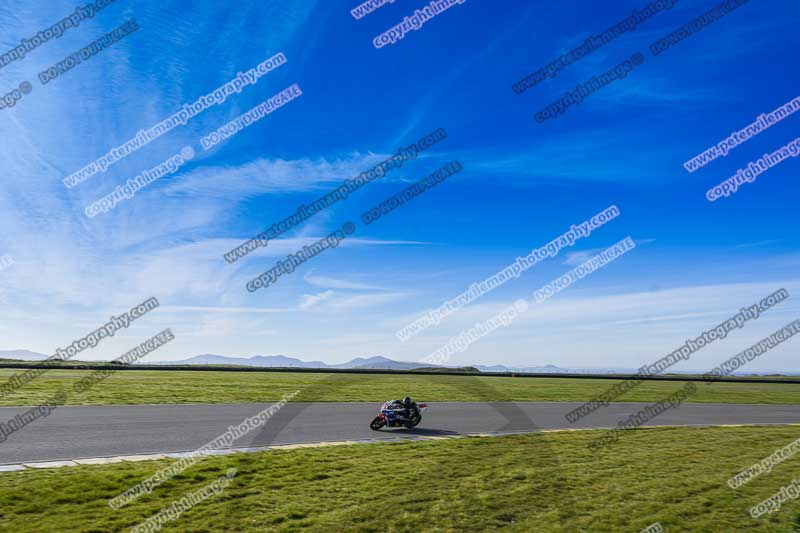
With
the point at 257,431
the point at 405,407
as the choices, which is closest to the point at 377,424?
the point at 405,407

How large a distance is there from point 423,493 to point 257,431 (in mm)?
6935

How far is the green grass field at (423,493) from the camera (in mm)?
7051

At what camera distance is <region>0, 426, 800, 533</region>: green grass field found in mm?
7051

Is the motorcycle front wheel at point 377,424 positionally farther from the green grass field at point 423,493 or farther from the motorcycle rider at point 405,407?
the green grass field at point 423,493

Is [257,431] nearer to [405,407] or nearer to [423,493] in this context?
[405,407]

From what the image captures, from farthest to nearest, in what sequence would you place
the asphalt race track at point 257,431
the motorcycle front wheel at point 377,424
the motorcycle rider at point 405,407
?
the motorcycle rider at point 405,407 → the motorcycle front wheel at point 377,424 → the asphalt race track at point 257,431

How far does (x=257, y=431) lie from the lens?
44.9ft

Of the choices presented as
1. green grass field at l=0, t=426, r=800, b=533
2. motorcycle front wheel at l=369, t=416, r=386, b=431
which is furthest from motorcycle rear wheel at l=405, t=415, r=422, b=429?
green grass field at l=0, t=426, r=800, b=533

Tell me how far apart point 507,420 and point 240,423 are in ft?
31.0

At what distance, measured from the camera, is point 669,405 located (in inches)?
1005

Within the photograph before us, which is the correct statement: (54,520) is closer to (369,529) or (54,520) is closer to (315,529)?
(315,529)

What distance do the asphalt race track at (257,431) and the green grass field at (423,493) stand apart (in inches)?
78.0

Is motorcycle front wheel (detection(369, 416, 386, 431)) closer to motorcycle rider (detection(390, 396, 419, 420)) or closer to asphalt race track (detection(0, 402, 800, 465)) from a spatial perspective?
asphalt race track (detection(0, 402, 800, 465))

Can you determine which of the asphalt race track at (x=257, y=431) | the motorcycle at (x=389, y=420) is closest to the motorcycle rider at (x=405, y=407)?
the motorcycle at (x=389, y=420)
